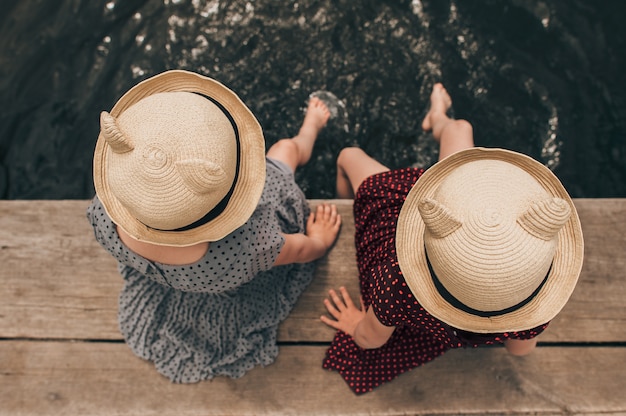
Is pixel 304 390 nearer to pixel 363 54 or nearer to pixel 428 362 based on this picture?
pixel 428 362

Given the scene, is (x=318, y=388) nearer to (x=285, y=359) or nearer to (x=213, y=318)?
(x=285, y=359)

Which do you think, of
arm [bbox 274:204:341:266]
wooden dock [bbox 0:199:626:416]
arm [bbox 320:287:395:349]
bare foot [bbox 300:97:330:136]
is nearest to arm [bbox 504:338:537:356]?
wooden dock [bbox 0:199:626:416]

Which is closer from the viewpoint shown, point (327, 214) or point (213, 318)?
point (213, 318)

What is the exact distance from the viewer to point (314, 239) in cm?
214

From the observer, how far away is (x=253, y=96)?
3.12 m

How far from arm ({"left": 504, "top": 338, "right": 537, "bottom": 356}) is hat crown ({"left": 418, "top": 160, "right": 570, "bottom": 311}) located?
84cm

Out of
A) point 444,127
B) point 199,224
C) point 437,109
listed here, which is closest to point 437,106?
point 437,109

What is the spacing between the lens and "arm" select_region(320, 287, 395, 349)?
1852mm

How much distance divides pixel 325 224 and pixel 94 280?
3.52 ft

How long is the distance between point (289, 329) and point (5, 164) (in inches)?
86.5

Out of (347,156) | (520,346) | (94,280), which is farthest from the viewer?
(347,156)

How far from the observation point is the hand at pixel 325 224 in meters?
2.25

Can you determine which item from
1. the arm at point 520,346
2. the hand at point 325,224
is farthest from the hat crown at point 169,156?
the arm at point 520,346

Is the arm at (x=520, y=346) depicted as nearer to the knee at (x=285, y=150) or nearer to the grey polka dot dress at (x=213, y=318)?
the grey polka dot dress at (x=213, y=318)
